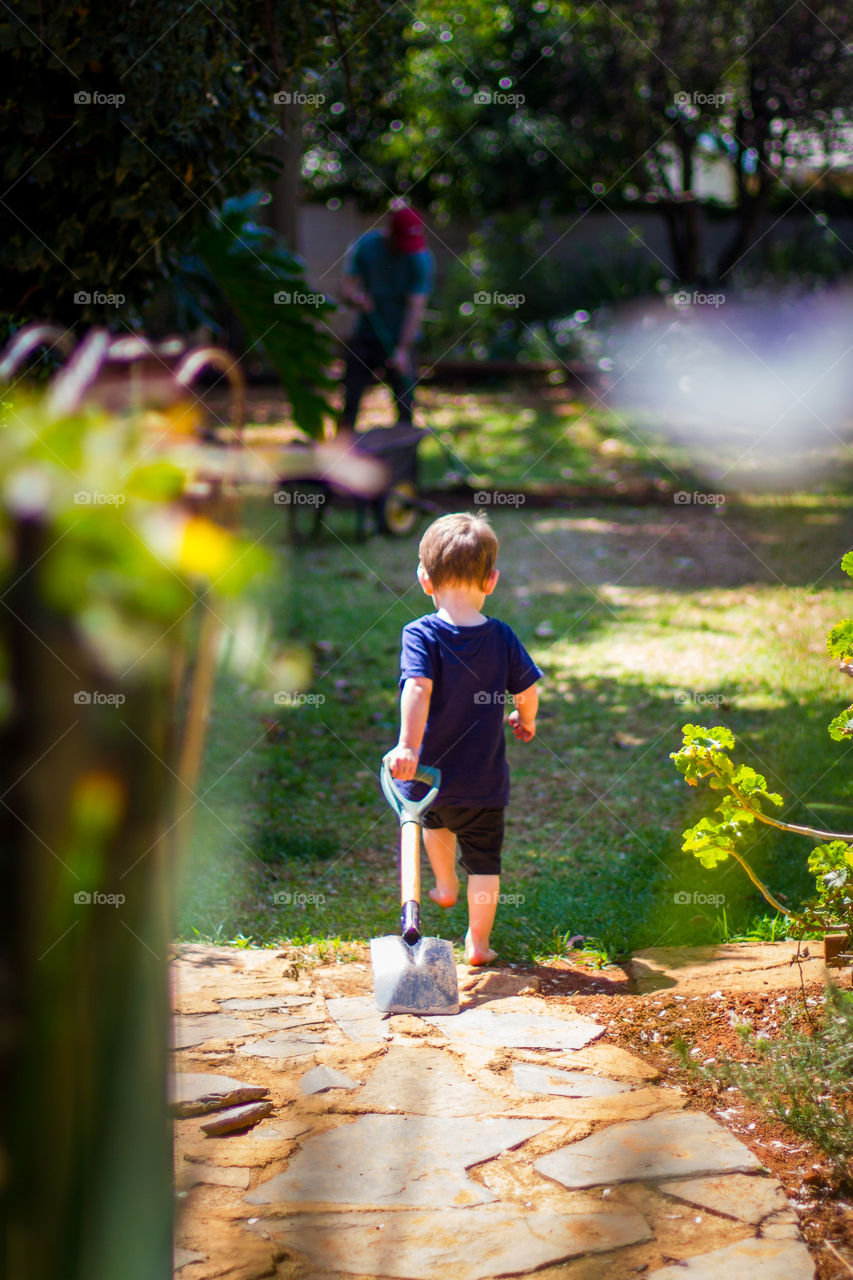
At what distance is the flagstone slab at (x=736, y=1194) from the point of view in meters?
2.22

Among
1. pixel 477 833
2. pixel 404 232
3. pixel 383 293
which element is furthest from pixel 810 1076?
pixel 404 232

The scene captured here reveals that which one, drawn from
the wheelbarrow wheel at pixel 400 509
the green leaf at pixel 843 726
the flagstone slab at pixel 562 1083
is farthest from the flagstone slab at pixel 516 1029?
the wheelbarrow wheel at pixel 400 509

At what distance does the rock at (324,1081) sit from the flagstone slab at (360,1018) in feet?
0.64

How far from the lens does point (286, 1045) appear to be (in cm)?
292

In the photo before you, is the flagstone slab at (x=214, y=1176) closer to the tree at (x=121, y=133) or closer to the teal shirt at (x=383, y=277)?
the tree at (x=121, y=133)

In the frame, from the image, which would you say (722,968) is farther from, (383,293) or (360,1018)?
(383,293)

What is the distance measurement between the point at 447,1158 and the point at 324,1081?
42cm

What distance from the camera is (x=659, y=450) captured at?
12.4m

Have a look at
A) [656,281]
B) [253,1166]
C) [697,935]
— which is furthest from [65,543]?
[656,281]

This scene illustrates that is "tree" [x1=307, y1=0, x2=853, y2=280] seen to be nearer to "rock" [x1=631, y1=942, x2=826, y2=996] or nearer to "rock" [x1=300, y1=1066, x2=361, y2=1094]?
"rock" [x1=631, y1=942, x2=826, y2=996]

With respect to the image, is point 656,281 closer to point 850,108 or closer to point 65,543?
point 850,108

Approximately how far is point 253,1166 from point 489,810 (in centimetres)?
140

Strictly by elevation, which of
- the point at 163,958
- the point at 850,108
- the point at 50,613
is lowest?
the point at 163,958

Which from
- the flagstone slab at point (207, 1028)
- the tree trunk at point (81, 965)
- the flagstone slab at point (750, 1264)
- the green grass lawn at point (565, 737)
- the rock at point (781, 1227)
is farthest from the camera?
the green grass lawn at point (565, 737)
